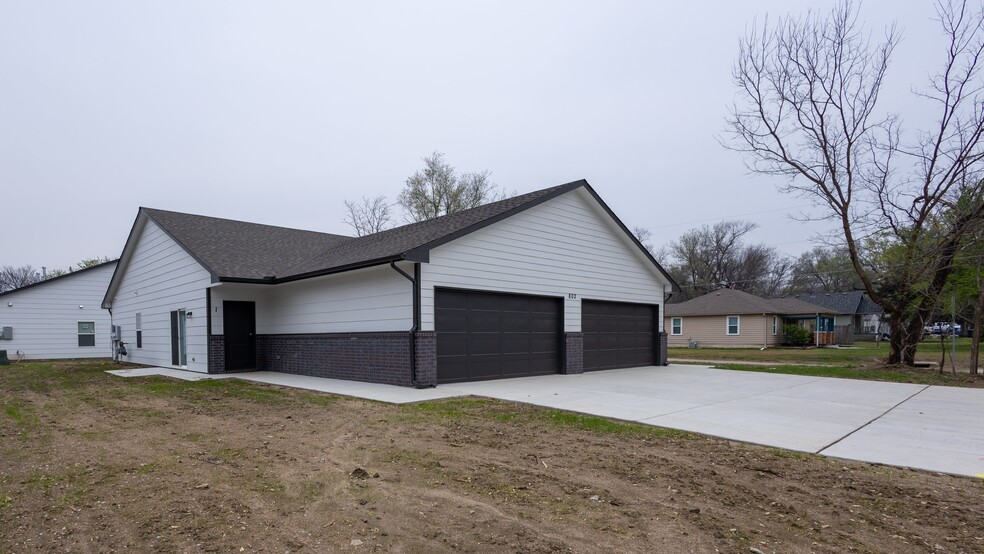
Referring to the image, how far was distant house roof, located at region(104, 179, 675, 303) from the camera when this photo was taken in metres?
12.6

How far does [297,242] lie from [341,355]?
7653 millimetres

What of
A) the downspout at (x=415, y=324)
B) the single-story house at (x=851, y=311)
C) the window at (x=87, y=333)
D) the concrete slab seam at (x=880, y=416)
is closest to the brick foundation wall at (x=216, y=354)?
the downspout at (x=415, y=324)

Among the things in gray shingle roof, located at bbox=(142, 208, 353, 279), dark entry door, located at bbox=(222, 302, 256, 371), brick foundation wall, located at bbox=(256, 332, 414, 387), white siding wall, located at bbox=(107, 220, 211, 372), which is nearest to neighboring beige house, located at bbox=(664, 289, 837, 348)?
gray shingle roof, located at bbox=(142, 208, 353, 279)

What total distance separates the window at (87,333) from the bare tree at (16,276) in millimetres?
40069

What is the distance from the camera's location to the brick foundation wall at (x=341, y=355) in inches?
462

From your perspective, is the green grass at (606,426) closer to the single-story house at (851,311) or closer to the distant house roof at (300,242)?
the distant house roof at (300,242)

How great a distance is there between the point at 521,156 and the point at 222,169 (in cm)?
1318

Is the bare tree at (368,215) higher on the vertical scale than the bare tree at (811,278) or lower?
higher

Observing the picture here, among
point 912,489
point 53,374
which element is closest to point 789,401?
point 912,489

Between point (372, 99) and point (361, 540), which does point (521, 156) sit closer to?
point (372, 99)

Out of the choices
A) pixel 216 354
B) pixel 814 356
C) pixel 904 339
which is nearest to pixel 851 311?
pixel 814 356

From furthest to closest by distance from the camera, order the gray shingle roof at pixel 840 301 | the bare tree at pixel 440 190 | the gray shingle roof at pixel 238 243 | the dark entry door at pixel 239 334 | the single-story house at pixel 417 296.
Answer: the gray shingle roof at pixel 840 301
the bare tree at pixel 440 190
the dark entry door at pixel 239 334
the gray shingle roof at pixel 238 243
the single-story house at pixel 417 296

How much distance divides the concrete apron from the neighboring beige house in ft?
72.3

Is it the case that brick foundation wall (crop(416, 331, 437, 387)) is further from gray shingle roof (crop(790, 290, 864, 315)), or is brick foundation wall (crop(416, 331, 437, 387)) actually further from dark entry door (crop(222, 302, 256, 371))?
gray shingle roof (crop(790, 290, 864, 315))
